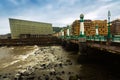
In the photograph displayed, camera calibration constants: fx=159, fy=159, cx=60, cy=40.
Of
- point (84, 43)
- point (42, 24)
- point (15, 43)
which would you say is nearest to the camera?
point (84, 43)

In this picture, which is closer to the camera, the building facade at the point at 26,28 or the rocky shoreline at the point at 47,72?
the rocky shoreline at the point at 47,72

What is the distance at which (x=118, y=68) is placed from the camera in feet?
46.8

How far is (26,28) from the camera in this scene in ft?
420

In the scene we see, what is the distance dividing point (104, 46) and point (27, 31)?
121643 millimetres

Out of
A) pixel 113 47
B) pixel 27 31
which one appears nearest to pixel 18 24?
pixel 27 31

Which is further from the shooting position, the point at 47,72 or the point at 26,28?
the point at 26,28

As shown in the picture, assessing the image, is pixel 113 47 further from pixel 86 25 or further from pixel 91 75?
pixel 86 25

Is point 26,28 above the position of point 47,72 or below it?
above

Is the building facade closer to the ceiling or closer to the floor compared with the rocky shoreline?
closer to the ceiling

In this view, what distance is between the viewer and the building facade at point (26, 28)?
10862 cm

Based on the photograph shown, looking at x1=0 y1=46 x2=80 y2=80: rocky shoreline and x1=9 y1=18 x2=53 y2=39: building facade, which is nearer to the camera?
x1=0 y1=46 x2=80 y2=80: rocky shoreline

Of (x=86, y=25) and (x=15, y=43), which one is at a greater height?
(x=86, y=25)

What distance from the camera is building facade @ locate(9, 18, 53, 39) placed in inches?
4277

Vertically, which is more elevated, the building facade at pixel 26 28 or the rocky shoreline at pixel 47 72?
the building facade at pixel 26 28
